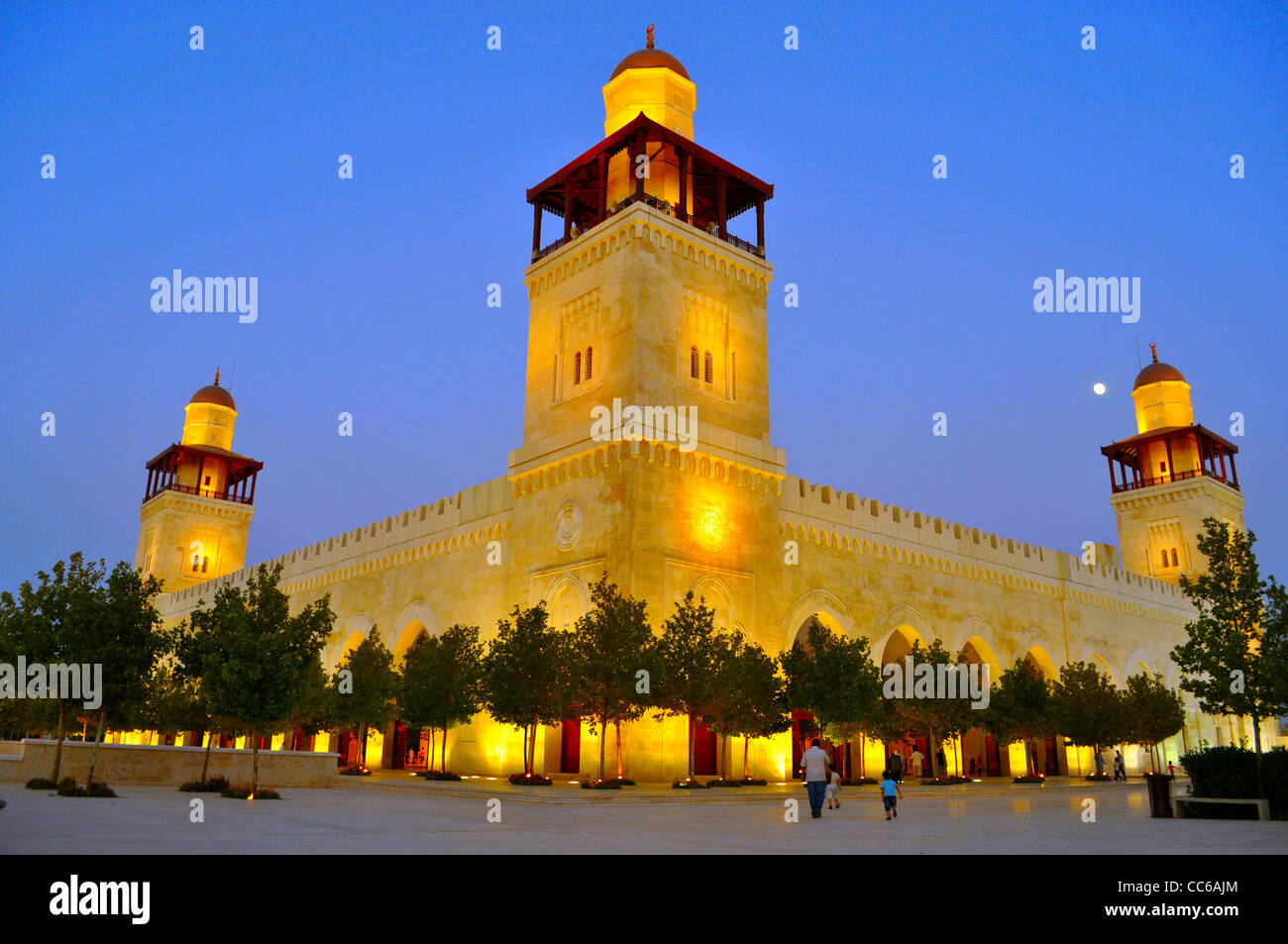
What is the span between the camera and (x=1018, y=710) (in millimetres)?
32438

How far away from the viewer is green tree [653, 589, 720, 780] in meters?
23.7

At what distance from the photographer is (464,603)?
33969 mm

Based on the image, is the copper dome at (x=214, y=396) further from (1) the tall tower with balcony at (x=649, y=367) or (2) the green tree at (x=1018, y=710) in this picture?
(2) the green tree at (x=1018, y=710)

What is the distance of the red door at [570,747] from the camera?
2902cm

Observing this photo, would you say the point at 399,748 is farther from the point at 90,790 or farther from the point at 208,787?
the point at 90,790

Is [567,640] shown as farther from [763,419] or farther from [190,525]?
[190,525]

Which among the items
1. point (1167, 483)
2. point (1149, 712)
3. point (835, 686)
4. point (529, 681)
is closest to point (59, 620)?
point (529, 681)

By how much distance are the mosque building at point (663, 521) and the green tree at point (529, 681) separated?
3.03 m

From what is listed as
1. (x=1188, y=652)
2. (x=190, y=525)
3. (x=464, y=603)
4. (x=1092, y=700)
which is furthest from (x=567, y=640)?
(x=190, y=525)

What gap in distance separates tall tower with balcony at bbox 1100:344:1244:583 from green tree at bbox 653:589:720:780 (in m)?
40.3

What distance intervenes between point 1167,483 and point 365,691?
46.5 m

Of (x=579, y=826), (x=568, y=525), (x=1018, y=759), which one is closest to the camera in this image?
(x=579, y=826)
